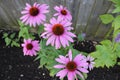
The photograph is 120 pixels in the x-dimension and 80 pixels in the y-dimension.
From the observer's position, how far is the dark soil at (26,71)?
5.87ft

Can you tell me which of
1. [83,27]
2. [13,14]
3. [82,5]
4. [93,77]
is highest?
[82,5]

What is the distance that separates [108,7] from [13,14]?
2.10 feet

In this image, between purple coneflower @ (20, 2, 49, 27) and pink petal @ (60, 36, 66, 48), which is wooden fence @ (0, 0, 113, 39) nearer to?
purple coneflower @ (20, 2, 49, 27)

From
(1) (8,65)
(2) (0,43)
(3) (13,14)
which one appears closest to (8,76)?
(1) (8,65)

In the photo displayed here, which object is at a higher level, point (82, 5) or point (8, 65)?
point (82, 5)

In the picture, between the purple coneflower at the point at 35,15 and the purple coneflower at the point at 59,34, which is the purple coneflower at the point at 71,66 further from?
the purple coneflower at the point at 35,15

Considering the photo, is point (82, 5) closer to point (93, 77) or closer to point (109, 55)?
point (109, 55)

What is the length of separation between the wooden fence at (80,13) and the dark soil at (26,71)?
0.24 meters

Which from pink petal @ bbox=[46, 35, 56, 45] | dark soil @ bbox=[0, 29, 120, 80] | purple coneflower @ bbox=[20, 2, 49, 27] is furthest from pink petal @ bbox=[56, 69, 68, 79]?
dark soil @ bbox=[0, 29, 120, 80]

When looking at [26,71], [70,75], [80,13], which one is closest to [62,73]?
[70,75]

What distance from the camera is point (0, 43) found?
1.90 m

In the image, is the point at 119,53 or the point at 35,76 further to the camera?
the point at 35,76

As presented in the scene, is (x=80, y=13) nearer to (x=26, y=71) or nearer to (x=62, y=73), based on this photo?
(x=26, y=71)

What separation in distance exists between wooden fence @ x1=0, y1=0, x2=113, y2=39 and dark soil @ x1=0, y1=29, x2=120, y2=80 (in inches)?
9.5
